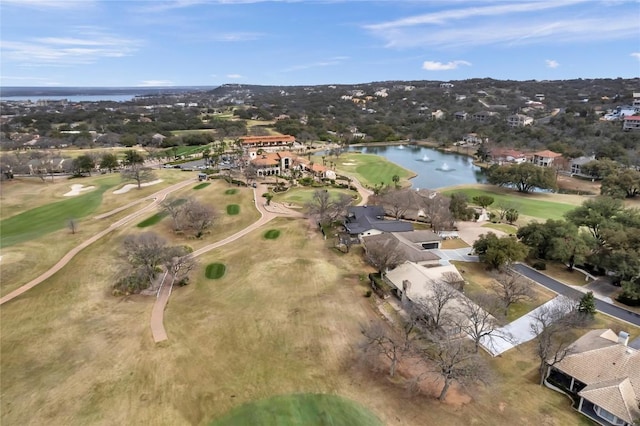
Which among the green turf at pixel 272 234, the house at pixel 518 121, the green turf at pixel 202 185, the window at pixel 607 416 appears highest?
the house at pixel 518 121

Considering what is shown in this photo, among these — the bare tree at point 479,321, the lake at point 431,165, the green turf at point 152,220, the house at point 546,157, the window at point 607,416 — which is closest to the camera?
the window at point 607,416

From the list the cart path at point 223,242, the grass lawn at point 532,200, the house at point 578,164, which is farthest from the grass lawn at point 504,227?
the house at point 578,164

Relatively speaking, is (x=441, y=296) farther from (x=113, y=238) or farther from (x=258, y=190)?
(x=258, y=190)

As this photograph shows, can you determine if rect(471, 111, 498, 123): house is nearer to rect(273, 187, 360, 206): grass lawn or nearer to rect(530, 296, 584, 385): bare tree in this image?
rect(273, 187, 360, 206): grass lawn

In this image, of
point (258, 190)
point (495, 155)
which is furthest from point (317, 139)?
point (258, 190)

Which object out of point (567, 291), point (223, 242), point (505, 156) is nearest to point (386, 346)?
point (567, 291)

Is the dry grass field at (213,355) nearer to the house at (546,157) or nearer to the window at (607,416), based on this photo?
the window at (607,416)

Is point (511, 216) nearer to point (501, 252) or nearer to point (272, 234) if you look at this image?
point (501, 252)
